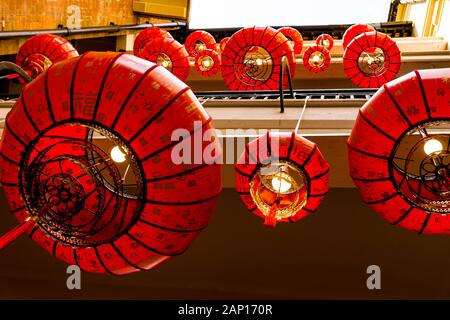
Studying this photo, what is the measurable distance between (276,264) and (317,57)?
466 centimetres

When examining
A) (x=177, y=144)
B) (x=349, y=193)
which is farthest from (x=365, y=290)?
(x=177, y=144)

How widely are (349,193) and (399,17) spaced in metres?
11.9

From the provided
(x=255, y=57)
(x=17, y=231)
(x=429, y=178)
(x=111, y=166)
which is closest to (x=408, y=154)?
(x=429, y=178)

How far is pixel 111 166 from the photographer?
2.19 meters

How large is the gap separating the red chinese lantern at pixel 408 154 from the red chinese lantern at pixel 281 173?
356 millimetres

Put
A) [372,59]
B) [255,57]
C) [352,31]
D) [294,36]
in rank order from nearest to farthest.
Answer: [255,57] → [372,59] → [352,31] → [294,36]

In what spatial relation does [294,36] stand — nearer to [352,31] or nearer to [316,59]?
[352,31]

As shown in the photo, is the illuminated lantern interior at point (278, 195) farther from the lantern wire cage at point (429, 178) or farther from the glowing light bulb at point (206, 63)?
the glowing light bulb at point (206, 63)

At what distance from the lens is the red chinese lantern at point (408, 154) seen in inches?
91.5

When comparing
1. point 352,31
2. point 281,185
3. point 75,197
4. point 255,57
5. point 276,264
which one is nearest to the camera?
point 75,197

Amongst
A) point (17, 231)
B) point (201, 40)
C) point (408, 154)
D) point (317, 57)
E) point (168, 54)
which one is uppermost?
point (201, 40)

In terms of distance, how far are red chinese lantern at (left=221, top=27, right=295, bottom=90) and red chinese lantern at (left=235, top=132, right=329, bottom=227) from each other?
12.0ft

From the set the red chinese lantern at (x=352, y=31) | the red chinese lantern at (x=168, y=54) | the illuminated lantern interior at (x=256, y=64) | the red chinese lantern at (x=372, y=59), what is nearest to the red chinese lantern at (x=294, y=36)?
the red chinese lantern at (x=352, y=31)

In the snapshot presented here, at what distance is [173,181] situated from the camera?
203 cm
